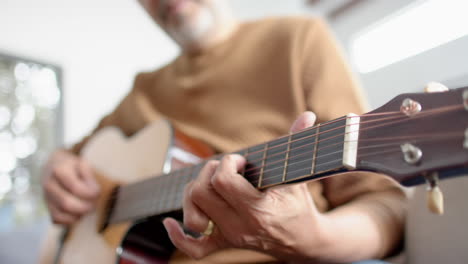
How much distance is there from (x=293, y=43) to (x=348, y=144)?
50 cm

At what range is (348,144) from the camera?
348 mm

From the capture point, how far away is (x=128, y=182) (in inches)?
33.4

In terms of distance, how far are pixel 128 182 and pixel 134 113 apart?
12.5 inches

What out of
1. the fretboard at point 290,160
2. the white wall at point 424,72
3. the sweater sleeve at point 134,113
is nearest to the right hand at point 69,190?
the sweater sleeve at point 134,113

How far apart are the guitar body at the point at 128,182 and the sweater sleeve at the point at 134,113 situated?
A: 8 cm

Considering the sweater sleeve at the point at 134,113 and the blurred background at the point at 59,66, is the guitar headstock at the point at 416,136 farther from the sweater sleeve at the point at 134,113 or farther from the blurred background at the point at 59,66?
the blurred background at the point at 59,66

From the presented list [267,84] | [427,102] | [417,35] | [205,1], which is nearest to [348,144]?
[427,102]

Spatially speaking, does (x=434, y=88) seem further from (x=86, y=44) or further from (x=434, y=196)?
(x=86, y=44)

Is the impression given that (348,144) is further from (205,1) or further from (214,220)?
(205,1)

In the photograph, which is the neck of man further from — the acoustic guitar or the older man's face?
the acoustic guitar

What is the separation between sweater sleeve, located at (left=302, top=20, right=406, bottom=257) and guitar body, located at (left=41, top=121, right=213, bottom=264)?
272mm

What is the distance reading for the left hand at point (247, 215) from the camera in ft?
1.40

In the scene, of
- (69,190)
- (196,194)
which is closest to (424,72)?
(196,194)

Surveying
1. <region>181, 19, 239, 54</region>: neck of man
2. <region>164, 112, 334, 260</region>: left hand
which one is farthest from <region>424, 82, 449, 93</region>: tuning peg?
<region>181, 19, 239, 54</region>: neck of man
